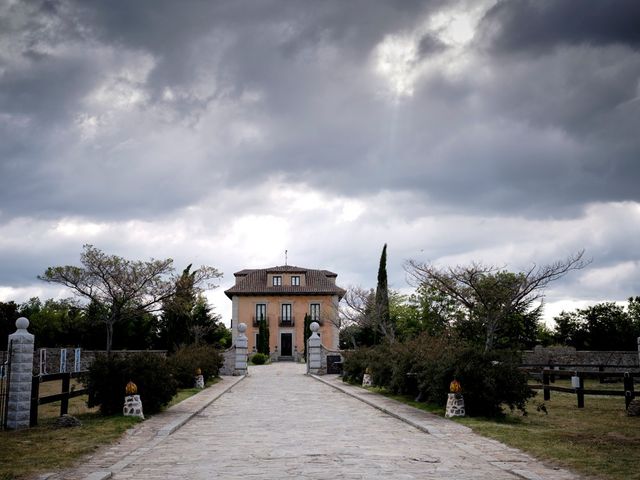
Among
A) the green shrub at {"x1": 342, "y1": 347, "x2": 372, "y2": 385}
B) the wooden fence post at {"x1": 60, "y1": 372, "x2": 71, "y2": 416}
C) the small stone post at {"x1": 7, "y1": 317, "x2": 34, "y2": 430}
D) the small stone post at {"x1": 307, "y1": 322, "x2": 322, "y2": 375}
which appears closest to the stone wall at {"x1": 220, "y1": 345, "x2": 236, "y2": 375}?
the small stone post at {"x1": 307, "y1": 322, "x2": 322, "y2": 375}

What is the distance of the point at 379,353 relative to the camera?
21.3 m

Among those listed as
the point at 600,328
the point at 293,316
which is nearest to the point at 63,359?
the point at 293,316

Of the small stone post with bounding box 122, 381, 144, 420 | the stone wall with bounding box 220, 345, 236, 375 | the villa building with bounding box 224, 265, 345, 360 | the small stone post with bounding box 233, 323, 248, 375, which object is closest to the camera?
the small stone post with bounding box 122, 381, 144, 420

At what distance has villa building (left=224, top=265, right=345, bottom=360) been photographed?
60750mm

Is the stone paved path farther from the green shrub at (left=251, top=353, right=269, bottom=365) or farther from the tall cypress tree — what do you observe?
the green shrub at (left=251, top=353, right=269, bottom=365)

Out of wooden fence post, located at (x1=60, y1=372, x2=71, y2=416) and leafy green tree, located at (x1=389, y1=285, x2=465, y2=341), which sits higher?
leafy green tree, located at (x1=389, y1=285, x2=465, y2=341)

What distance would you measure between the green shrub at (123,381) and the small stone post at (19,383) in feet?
5.38

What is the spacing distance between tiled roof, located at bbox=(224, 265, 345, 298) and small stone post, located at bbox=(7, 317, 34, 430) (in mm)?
48896

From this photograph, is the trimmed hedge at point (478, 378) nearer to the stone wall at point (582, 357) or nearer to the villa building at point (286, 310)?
the stone wall at point (582, 357)

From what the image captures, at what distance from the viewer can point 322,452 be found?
8648 millimetres

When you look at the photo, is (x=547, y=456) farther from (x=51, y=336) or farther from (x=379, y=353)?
(x=51, y=336)

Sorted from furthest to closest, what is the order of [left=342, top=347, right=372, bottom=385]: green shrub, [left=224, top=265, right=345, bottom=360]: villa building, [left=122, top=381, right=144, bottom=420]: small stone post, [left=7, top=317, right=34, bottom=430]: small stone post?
[left=224, top=265, right=345, bottom=360]: villa building < [left=342, top=347, right=372, bottom=385]: green shrub < [left=122, top=381, right=144, bottom=420]: small stone post < [left=7, top=317, right=34, bottom=430]: small stone post

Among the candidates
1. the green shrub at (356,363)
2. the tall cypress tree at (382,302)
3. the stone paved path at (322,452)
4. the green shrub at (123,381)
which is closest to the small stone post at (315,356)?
the green shrub at (356,363)

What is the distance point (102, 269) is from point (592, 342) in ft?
114
